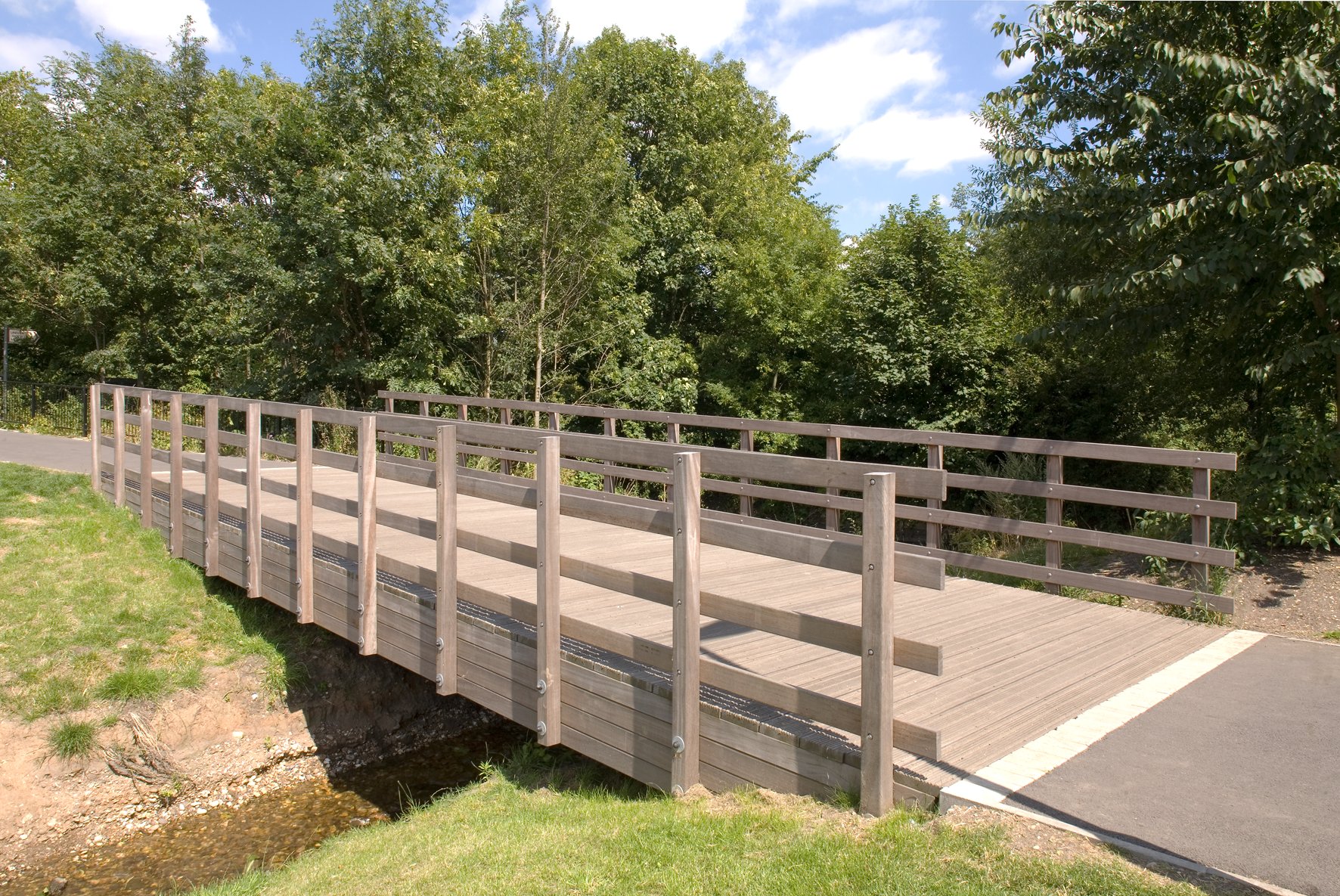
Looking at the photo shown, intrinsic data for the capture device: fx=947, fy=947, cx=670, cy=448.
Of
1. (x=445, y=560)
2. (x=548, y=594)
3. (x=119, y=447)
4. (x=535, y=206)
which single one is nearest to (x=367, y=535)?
(x=445, y=560)

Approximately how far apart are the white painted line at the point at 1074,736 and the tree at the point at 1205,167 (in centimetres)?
339

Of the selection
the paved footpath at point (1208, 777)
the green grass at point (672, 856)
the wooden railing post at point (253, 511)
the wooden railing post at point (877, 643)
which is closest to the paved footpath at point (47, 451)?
the wooden railing post at point (253, 511)

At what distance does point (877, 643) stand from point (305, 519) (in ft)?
16.8

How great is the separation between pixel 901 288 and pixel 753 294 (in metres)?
4.97

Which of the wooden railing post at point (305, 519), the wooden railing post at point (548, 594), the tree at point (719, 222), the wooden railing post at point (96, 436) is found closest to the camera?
the wooden railing post at point (548, 594)

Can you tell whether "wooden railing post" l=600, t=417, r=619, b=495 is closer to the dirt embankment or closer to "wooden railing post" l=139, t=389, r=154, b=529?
the dirt embankment

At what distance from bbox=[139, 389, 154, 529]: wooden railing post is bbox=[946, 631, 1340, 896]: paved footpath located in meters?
9.23

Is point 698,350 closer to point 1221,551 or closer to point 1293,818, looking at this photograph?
point 1221,551

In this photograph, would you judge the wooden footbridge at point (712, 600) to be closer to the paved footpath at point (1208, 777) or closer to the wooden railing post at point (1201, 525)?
the wooden railing post at point (1201, 525)

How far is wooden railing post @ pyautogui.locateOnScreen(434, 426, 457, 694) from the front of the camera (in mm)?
5797

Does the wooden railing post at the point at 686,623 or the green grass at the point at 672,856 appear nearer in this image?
the green grass at the point at 672,856

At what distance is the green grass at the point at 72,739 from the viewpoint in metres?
7.54

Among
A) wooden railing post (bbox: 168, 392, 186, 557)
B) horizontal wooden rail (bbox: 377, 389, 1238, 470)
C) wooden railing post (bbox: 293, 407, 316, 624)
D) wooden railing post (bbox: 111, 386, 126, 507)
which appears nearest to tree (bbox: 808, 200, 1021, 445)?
horizontal wooden rail (bbox: 377, 389, 1238, 470)

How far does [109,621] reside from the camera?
28.7 ft
